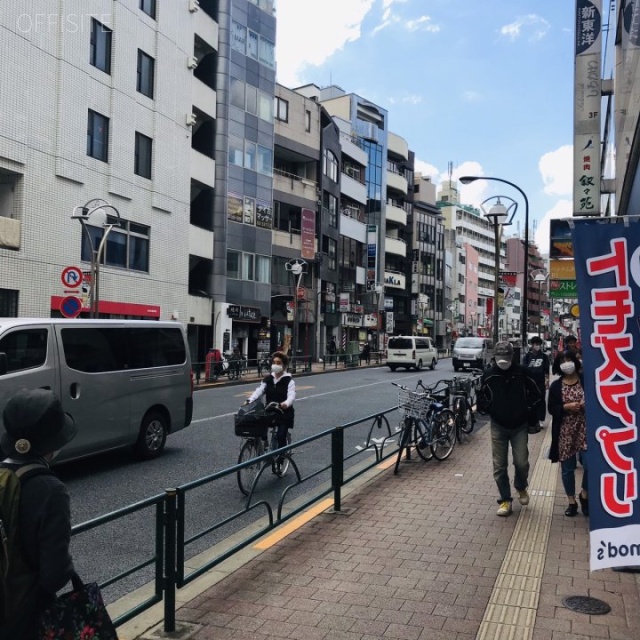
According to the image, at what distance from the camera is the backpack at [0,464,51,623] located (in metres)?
2.25

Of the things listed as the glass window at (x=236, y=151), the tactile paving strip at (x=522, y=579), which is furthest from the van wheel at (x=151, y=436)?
the glass window at (x=236, y=151)

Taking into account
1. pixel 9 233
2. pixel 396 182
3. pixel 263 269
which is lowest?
pixel 9 233

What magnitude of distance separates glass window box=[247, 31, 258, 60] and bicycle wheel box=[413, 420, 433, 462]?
3240cm

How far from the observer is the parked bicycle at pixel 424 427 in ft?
31.0

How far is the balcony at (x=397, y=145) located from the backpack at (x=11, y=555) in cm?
6953

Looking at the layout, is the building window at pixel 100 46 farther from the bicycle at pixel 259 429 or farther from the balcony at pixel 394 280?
the balcony at pixel 394 280

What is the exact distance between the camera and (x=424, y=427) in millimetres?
9859

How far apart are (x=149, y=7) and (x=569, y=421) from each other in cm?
2735

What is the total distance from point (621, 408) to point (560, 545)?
277cm

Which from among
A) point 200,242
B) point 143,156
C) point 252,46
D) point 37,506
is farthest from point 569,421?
point 252,46

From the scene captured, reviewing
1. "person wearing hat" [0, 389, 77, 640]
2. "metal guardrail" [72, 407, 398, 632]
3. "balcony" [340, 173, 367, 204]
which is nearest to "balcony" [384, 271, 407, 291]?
"balcony" [340, 173, 367, 204]

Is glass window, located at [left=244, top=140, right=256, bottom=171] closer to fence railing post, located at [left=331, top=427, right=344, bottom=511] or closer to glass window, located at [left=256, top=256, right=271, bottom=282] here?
glass window, located at [left=256, top=256, right=271, bottom=282]

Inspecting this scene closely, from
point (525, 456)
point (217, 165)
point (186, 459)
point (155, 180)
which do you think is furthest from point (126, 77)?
point (525, 456)

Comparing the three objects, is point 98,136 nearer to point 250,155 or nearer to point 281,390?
point 250,155
